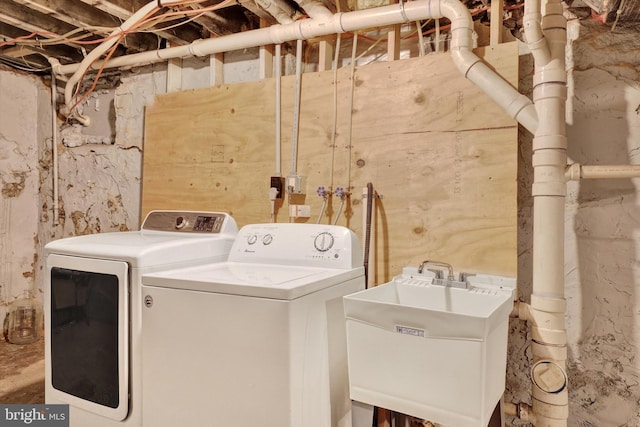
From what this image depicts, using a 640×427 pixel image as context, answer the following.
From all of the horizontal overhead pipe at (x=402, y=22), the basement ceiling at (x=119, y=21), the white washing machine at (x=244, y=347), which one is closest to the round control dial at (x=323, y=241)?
the white washing machine at (x=244, y=347)

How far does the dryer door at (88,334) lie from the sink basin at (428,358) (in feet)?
2.49

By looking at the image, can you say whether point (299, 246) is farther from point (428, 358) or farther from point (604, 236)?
point (604, 236)

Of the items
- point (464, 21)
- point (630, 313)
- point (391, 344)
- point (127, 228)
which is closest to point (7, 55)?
point (127, 228)

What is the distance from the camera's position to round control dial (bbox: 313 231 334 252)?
61.1 inches

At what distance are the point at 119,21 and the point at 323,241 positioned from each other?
1.78 metres

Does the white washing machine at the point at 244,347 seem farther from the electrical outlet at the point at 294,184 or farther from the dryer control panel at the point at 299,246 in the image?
the electrical outlet at the point at 294,184

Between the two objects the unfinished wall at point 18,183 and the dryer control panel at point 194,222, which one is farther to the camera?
the unfinished wall at point 18,183

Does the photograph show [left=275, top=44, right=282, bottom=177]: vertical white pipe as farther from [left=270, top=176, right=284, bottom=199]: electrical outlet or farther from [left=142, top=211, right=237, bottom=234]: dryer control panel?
[left=142, top=211, right=237, bottom=234]: dryer control panel

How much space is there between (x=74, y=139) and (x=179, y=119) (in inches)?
40.3

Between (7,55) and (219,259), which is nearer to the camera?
(219,259)

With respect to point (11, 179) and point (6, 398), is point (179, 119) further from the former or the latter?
point (6, 398)

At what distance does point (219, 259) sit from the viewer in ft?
5.56

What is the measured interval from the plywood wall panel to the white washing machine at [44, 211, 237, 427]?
2.01ft

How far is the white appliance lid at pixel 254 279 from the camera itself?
A: 1.15 meters
